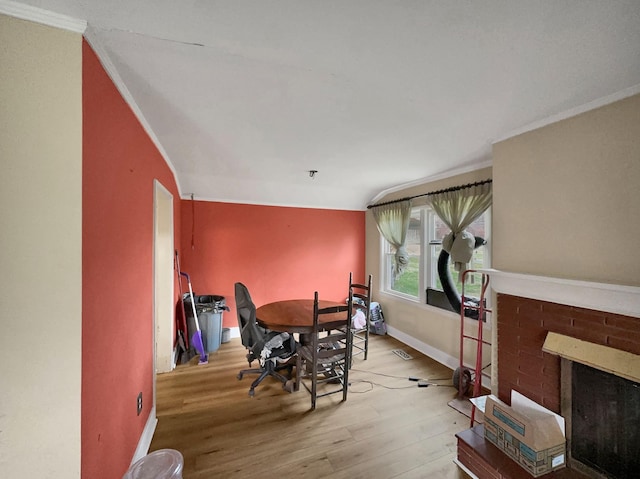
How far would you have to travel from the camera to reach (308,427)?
6.60 feet

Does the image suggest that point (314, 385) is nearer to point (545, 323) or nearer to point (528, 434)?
point (528, 434)

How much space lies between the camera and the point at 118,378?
1.34m

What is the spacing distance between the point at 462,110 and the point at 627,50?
0.66m

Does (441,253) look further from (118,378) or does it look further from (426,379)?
(118,378)

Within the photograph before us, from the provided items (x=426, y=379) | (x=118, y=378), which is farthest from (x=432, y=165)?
(x=118, y=378)

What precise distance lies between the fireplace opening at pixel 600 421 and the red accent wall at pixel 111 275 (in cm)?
261

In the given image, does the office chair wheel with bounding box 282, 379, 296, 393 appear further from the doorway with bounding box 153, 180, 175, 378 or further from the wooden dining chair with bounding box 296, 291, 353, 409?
the doorway with bounding box 153, 180, 175, 378

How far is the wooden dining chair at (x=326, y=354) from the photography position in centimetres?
222

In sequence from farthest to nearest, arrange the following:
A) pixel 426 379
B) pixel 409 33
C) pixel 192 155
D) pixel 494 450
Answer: pixel 426 379, pixel 192 155, pixel 494 450, pixel 409 33

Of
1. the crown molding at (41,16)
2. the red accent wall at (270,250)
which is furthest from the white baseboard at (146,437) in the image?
the crown molding at (41,16)

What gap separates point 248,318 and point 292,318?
459 millimetres

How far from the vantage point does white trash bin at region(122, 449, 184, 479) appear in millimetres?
1335

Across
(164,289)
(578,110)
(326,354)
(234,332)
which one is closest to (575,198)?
(578,110)

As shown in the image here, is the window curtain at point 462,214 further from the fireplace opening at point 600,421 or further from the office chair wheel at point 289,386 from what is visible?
the office chair wheel at point 289,386
